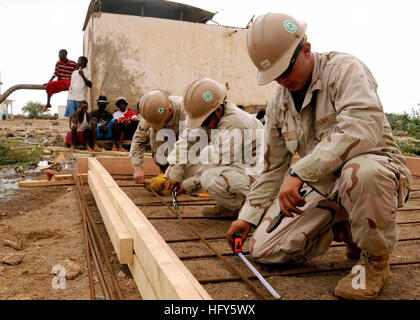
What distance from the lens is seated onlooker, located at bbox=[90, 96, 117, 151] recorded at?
7.06m

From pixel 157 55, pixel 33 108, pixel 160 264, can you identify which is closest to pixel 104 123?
pixel 157 55

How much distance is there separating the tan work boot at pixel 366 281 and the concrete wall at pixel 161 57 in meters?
6.78

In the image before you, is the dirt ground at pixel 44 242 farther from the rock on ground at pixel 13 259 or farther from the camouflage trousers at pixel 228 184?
the camouflage trousers at pixel 228 184

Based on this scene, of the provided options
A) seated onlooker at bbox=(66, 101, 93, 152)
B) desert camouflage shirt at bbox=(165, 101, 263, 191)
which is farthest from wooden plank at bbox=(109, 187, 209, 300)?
seated onlooker at bbox=(66, 101, 93, 152)

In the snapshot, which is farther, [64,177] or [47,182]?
[64,177]

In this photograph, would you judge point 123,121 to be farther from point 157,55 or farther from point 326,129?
point 326,129

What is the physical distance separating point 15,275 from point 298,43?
1.86 metres

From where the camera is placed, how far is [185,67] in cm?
816

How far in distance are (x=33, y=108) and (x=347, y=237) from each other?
94.2 ft

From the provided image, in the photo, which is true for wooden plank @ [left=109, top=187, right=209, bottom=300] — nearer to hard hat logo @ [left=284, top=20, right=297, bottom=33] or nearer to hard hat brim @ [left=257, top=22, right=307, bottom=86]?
hard hat brim @ [left=257, top=22, right=307, bottom=86]

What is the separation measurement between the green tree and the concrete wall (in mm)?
19874

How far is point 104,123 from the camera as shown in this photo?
724 centimetres

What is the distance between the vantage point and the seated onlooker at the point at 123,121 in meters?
7.05
